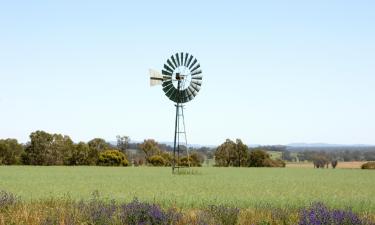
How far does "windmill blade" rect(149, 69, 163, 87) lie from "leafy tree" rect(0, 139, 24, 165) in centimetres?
2738

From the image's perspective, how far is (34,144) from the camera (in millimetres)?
63188

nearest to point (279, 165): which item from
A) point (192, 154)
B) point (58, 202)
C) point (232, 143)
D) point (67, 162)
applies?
point (232, 143)

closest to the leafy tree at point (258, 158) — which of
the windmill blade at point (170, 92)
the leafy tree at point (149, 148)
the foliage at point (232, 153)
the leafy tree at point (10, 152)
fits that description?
the foliage at point (232, 153)

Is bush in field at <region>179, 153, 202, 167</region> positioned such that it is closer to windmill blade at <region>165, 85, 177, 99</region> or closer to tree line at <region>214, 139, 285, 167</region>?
tree line at <region>214, 139, 285, 167</region>

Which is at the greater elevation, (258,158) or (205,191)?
(258,158)

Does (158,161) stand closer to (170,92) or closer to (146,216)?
(170,92)

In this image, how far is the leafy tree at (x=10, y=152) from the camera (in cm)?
6325

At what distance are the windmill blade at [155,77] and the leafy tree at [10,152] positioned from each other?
27381 mm

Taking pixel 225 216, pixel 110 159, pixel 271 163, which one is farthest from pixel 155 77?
pixel 225 216

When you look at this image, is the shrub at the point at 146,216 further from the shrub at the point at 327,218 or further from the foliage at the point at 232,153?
the foliage at the point at 232,153

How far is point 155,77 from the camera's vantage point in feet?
147

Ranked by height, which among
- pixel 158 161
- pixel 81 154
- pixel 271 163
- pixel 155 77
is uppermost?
pixel 155 77

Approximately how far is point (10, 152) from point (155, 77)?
92.2ft

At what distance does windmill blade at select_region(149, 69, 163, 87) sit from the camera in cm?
4475
